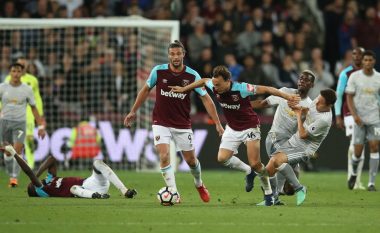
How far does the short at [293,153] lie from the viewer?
1334 centimetres

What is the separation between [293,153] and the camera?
13.4 m

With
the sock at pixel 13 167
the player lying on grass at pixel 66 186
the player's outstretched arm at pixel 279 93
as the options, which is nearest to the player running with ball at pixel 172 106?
the player lying on grass at pixel 66 186

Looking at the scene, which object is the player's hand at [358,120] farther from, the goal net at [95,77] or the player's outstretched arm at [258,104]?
the goal net at [95,77]

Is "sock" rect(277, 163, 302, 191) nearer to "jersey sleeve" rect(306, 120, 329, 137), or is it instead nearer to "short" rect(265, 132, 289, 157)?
"jersey sleeve" rect(306, 120, 329, 137)

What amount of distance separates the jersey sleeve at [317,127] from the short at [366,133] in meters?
3.58

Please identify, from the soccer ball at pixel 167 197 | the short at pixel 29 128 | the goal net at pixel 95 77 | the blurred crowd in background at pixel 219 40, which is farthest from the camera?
the blurred crowd in background at pixel 219 40

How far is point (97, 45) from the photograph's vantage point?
2275cm

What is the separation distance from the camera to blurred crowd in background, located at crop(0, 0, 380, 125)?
22562mm

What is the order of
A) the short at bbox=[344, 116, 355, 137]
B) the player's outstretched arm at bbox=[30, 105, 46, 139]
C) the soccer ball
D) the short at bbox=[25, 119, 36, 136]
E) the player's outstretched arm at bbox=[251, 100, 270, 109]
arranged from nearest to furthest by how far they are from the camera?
the soccer ball < the player's outstretched arm at bbox=[251, 100, 270, 109] < the player's outstretched arm at bbox=[30, 105, 46, 139] < the short at bbox=[344, 116, 355, 137] < the short at bbox=[25, 119, 36, 136]

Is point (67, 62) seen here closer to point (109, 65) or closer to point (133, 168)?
point (109, 65)


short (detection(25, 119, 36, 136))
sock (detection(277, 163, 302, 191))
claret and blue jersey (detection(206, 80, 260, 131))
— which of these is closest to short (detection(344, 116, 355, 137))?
claret and blue jersey (detection(206, 80, 260, 131))

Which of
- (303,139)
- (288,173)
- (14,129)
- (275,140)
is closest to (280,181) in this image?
(275,140)

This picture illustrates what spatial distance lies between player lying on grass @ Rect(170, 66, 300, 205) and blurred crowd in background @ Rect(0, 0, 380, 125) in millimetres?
8228

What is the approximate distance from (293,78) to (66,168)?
5510mm
